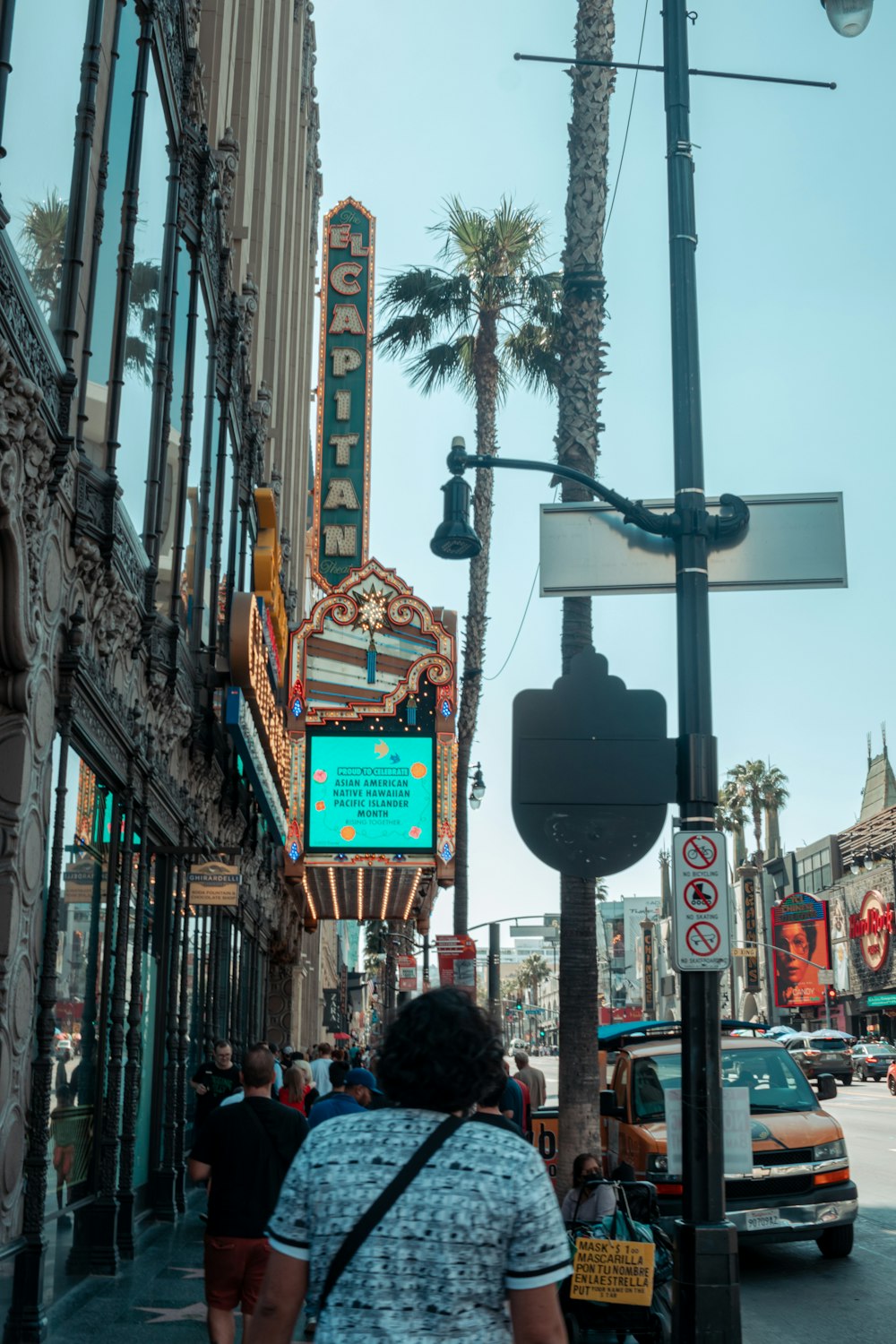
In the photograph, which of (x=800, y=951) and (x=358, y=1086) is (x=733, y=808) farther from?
(x=358, y=1086)

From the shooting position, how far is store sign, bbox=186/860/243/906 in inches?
Answer: 648

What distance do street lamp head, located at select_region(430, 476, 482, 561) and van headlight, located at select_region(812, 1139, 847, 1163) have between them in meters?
6.45

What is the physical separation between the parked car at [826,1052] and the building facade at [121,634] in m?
29.5

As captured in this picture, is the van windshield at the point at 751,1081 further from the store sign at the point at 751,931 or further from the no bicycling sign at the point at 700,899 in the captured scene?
the store sign at the point at 751,931

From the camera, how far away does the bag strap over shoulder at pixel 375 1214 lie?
2.89m

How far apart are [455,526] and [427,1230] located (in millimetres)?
7178

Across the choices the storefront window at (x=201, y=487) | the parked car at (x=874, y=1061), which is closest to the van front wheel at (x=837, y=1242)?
the storefront window at (x=201, y=487)

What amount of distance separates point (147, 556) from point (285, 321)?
21.5 m

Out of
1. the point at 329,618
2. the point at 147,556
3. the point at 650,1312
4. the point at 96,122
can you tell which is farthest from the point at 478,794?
the point at 650,1312

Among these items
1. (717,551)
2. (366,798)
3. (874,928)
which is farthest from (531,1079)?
(874,928)

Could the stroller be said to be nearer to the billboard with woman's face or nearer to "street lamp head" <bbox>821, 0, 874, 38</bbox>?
"street lamp head" <bbox>821, 0, 874, 38</bbox>

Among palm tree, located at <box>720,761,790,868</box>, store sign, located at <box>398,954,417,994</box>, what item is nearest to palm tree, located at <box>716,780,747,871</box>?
palm tree, located at <box>720,761,790,868</box>

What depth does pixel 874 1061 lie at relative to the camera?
2138 inches

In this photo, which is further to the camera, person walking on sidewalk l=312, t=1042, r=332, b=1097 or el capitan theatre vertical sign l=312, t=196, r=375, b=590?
el capitan theatre vertical sign l=312, t=196, r=375, b=590
